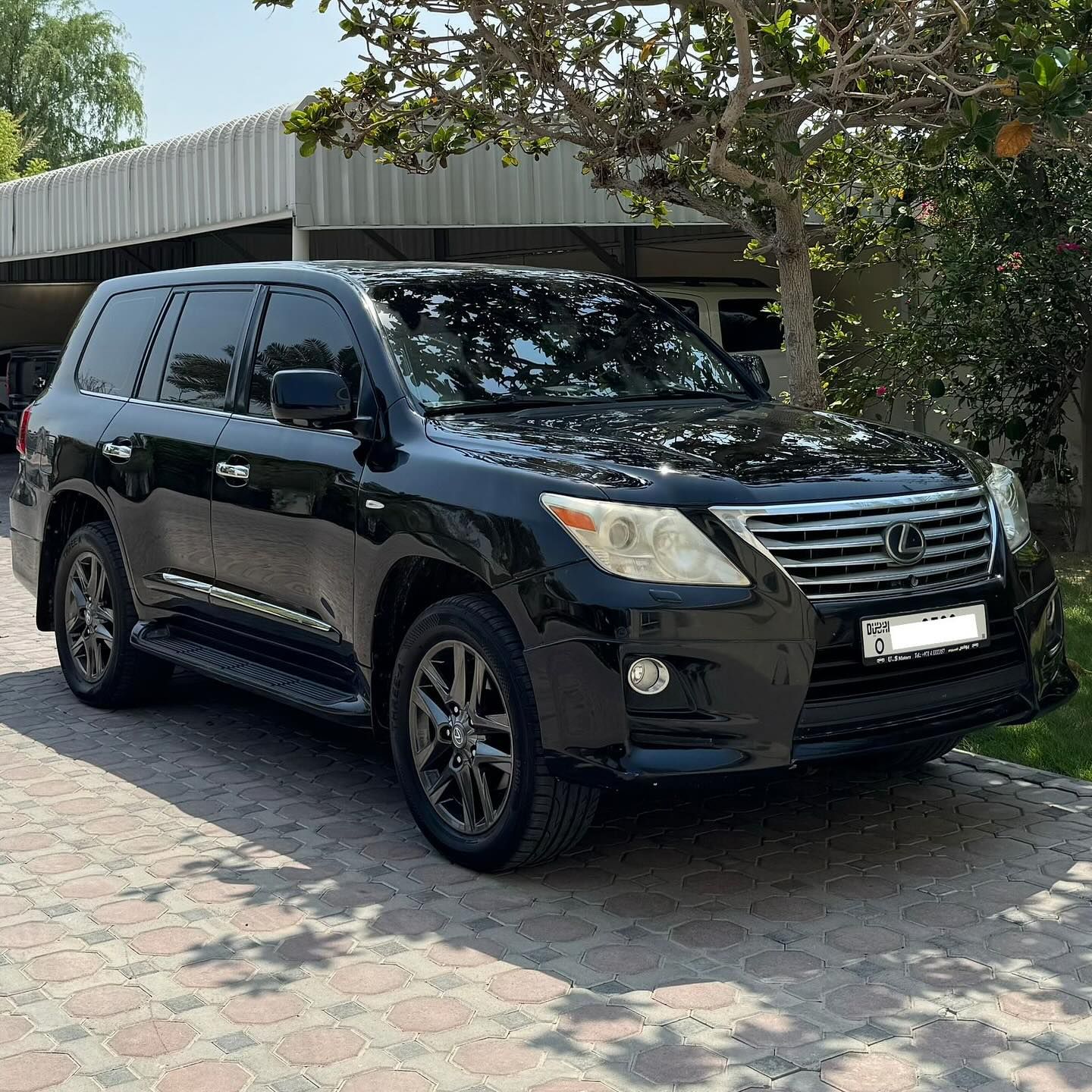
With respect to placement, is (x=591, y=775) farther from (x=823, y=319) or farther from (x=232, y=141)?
(x=823, y=319)

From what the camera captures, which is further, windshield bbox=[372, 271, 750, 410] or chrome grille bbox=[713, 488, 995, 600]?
windshield bbox=[372, 271, 750, 410]

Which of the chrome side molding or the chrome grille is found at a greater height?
the chrome grille

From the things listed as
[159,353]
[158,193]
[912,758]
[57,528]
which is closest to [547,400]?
[912,758]

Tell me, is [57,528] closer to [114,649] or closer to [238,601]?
[114,649]

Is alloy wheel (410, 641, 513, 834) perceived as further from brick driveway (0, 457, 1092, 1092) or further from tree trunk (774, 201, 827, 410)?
tree trunk (774, 201, 827, 410)

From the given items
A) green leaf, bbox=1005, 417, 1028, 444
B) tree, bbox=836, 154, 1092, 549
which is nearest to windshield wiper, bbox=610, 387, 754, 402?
tree, bbox=836, 154, 1092, 549

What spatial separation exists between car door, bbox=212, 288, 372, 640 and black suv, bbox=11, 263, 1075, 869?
0.01 metres

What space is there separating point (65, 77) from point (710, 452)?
1993 inches

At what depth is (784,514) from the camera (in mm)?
4410

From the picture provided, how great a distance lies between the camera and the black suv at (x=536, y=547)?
431 centimetres

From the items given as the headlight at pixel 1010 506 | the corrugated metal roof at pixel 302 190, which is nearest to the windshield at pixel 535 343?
the headlight at pixel 1010 506

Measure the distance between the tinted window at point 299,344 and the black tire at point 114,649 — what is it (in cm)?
127

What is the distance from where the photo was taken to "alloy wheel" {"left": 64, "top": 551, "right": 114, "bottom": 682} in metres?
6.92

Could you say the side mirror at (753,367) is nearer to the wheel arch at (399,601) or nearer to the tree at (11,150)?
the wheel arch at (399,601)
